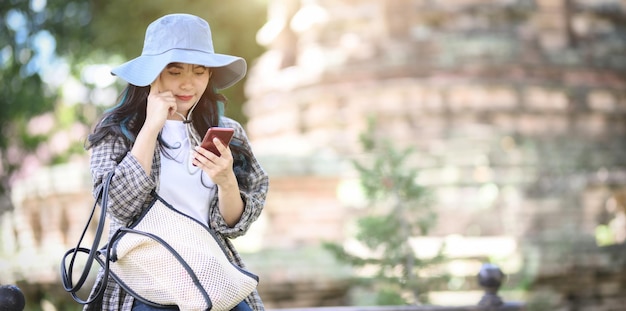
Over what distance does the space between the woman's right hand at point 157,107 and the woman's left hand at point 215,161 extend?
143 millimetres

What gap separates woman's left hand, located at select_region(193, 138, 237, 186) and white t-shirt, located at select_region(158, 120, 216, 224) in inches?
5.4

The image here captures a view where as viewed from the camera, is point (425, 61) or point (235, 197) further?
point (425, 61)

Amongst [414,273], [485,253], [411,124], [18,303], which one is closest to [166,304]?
[18,303]

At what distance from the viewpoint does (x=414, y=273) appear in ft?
18.9

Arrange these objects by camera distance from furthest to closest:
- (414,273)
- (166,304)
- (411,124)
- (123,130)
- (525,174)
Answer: (411,124)
(525,174)
(414,273)
(123,130)
(166,304)

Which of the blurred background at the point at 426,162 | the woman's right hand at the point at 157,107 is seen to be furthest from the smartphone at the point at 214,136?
the blurred background at the point at 426,162

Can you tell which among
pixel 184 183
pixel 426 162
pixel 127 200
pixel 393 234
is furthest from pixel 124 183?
pixel 426 162

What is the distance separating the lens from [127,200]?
8.37ft

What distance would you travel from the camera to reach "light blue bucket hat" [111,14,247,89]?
8.67 ft

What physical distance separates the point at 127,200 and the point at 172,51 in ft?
1.46

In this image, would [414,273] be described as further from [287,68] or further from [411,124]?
[287,68]

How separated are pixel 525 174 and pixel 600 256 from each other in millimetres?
1869

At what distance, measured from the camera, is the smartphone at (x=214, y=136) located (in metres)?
2.52

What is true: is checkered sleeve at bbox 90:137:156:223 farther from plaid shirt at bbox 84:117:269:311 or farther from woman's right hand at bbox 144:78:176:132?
woman's right hand at bbox 144:78:176:132
